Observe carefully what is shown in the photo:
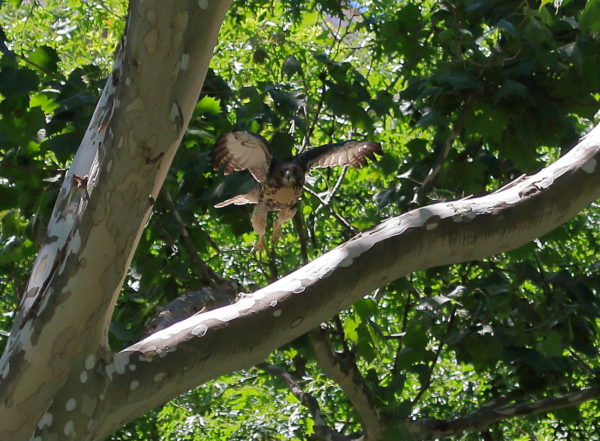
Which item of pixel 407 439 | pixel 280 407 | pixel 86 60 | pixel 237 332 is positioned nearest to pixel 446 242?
pixel 237 332

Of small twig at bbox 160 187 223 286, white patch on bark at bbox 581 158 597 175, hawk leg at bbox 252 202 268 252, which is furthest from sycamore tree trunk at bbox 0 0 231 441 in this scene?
hawk leg at bbox 252 202 268 252

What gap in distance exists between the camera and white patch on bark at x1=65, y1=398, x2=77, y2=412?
2.41 m

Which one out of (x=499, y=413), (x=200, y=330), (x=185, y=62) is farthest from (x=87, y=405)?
(x=499, y=413)

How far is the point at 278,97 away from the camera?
13.9ft

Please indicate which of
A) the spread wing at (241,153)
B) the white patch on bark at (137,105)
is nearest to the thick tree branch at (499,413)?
the spread wing at (241,153)

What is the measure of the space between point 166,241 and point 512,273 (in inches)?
64.8

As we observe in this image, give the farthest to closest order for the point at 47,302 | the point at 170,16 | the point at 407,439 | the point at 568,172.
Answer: the point at 407,439, the point at 568,172, the point at 47,302, the point at 170,16

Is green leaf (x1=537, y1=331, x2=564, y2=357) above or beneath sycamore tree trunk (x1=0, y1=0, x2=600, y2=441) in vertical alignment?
above

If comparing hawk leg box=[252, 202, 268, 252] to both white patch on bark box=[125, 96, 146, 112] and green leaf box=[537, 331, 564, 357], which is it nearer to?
green leaf box=[537, 331, 564, 357]

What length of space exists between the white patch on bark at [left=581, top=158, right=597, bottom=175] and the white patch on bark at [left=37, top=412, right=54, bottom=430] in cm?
157

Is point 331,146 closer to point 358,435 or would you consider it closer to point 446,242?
point 358,435

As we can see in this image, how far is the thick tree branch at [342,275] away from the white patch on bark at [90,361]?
52 millimetres

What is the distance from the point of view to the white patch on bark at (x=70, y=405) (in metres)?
2.41

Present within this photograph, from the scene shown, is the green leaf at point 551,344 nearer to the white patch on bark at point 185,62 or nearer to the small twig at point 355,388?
the small twig at point 355,388
